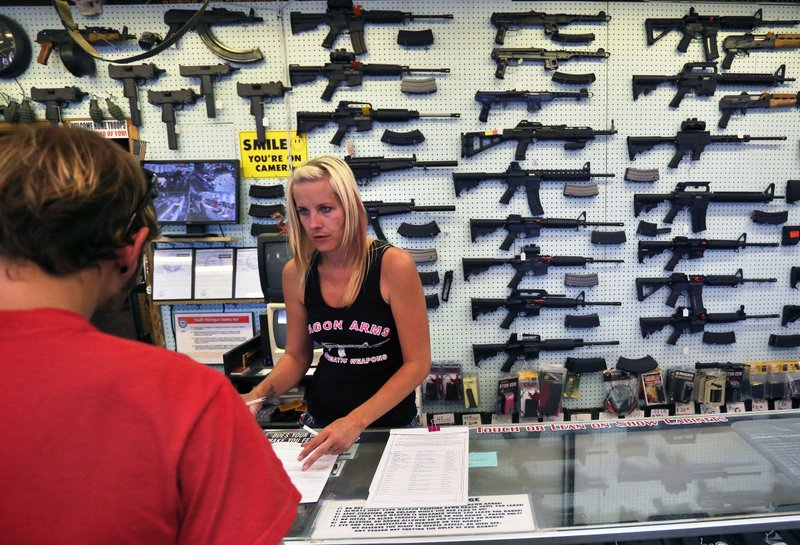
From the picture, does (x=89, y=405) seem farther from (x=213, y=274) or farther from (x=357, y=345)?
(x=213, y=274)

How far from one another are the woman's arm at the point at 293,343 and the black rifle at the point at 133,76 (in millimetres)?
2615

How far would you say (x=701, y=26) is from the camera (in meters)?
3.64

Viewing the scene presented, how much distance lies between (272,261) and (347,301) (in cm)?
121

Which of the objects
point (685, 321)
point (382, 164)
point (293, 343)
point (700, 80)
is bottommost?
point (685, 321)

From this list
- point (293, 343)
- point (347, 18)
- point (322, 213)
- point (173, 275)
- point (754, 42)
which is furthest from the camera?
point (173, 275)

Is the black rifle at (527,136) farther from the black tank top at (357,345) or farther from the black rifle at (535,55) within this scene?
the black tank top at (357,345)

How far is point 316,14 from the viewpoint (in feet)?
11.7

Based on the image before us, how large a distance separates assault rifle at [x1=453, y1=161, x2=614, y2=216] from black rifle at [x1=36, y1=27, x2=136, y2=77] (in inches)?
107

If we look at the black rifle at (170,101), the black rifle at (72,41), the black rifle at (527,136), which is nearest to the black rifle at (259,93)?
the black rifle at (170,101)

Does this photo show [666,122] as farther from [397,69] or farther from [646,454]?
[646,454]

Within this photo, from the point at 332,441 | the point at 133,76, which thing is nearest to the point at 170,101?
the point at 133,76

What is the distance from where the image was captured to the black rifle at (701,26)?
143 inches

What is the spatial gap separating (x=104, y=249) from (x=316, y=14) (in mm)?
3475

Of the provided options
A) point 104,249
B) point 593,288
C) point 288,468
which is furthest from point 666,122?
point 104,249
